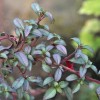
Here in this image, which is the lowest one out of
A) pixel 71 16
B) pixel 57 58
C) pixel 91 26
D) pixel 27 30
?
pixel 91 26

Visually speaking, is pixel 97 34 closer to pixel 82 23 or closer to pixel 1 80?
pixel 82 23

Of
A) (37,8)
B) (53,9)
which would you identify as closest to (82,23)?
(53,9)

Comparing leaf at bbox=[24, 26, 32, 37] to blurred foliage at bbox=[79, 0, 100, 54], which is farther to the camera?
blurred foliage at bbox=[79, 0, 100, 54]

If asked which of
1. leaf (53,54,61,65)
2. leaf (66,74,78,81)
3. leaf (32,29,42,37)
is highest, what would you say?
leaf (32,29,42,37)

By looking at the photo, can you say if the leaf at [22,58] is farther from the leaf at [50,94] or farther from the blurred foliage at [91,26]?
the blurred foliage at [91,26]

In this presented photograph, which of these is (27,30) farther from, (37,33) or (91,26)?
(91,26)

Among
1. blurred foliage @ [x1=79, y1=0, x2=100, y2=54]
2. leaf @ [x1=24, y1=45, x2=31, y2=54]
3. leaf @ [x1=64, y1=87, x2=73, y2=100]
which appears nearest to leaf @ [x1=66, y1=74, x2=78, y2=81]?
leaf @ [x1=64, y1=87, x2=73, y2=100]

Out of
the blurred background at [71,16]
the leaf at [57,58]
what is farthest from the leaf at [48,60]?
the blurred background at [71,16]

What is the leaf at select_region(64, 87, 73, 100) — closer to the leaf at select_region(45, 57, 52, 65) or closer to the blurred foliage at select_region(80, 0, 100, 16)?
the leaf at select_region(45, 57, 52, 65)

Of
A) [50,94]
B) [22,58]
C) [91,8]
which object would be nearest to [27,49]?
[22,58]
